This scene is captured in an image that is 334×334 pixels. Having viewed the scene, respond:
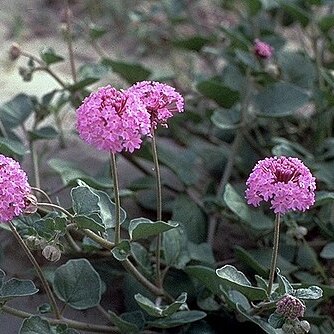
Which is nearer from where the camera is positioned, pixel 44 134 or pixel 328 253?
pixel 328 253

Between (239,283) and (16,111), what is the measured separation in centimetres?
79

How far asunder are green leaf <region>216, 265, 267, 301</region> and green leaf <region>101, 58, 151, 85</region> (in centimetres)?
87

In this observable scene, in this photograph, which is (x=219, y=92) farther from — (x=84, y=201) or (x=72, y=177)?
(x=84, y=201)

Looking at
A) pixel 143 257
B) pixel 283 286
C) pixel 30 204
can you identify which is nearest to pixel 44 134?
pixel 143 257

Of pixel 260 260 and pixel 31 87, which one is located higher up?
pixel 260 260

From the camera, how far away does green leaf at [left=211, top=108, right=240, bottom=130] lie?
1858 mm

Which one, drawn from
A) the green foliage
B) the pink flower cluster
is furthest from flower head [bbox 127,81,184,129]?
the green foliage

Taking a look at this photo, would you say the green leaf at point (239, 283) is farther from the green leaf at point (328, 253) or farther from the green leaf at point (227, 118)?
the green leaf at point (227, 118)

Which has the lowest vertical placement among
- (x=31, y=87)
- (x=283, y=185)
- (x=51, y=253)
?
(x=31, y=87)

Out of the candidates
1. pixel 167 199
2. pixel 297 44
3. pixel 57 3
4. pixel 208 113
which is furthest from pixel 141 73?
pixel 57 3

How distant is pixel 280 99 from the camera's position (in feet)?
A: 6.27

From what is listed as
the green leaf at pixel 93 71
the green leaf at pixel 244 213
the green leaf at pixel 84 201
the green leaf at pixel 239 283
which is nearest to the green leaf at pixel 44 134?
the green leaf at pixel 93 71

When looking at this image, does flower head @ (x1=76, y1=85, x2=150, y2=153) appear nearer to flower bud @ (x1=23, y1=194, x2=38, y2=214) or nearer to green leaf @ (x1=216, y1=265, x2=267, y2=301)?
flower bud @ (x1=23, y1=194, x2=38, y2=214)

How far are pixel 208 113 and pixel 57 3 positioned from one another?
5.15 feet
